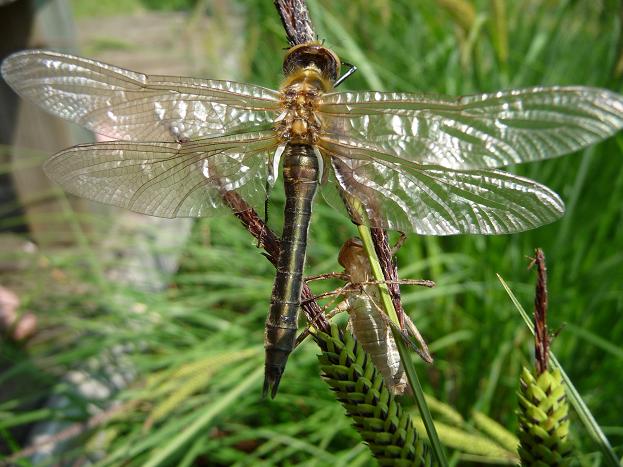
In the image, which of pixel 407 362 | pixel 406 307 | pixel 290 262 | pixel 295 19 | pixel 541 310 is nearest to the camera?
pixel 541 310

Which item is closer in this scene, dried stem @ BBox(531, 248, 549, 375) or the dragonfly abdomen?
dried stem @ BBox(531, 248, 549, 375)

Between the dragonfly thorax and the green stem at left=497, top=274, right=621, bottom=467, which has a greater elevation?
the dragonfly thorax

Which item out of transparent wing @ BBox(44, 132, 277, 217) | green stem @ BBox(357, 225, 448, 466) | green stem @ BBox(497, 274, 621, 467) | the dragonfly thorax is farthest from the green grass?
green stem @ BBox(497, 274, 621, 467)

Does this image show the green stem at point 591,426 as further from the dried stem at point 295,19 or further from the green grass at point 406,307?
the green grass at point 406,307

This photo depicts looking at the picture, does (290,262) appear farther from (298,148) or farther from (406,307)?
(406,307)

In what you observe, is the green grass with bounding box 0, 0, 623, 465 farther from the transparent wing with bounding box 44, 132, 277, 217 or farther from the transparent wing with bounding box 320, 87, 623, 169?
the transparent wing with bounding box 320, 87, 623, 169

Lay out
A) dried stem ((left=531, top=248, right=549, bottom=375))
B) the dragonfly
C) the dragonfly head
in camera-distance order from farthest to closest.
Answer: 1. the dragonfly head
2. the dragonfly
3. dried stem ((left=531, top=248, right=549, bottom=375))

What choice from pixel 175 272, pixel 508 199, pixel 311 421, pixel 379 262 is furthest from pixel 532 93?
pixel 175 272

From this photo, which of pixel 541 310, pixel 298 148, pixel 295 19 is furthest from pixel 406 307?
pixel 541 310
